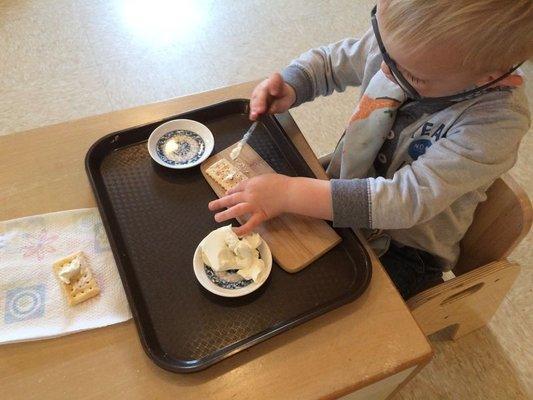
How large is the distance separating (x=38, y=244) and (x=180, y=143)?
0.86ft

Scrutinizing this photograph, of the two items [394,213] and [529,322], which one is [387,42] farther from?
[529,322]

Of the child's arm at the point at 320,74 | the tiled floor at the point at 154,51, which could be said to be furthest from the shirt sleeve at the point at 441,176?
the tiled floor at the point at 154,51

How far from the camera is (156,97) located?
5.19 ft

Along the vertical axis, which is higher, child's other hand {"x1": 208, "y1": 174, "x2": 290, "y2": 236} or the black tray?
child's other hand {"x1": 208, "y1": 174, "x2": 290, "y2": 236}

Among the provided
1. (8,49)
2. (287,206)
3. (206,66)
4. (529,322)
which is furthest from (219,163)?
(8,49)

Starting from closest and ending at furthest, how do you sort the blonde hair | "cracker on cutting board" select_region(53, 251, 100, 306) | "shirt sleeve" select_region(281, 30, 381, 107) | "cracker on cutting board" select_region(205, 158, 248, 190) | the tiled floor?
1. the blonde hair
2. "cracker on cutting board" select_region(53, 251, 100, 306)
3. "cracker on cutting board" select_region(205, 158, 248, 190)
4. "shirt sleeve" select_region(281, 30, 381, 107)
5. the tiled floor

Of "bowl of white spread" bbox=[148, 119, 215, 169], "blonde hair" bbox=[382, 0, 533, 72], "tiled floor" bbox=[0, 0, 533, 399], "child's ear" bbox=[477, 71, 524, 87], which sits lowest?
"tiled floor" bbox=[0, 0, 533, 399]

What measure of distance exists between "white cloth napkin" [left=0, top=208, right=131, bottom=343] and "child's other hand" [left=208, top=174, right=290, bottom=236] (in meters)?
0.17

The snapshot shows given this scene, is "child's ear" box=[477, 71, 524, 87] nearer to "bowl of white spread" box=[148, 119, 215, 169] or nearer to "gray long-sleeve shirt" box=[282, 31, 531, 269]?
"gray long-sleeve shirt" box=[282, 31, 531, 269]

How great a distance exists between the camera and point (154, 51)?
171 centimetres

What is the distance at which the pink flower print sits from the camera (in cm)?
62

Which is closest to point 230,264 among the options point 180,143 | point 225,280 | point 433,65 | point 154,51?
point 225,280

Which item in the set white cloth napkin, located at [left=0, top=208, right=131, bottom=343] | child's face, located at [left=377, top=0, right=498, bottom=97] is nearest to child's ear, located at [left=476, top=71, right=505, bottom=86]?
child's face, located at [left=377, top=0, right=498, bottom=97]

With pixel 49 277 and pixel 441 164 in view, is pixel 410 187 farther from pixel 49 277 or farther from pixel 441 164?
pixel 49 277
